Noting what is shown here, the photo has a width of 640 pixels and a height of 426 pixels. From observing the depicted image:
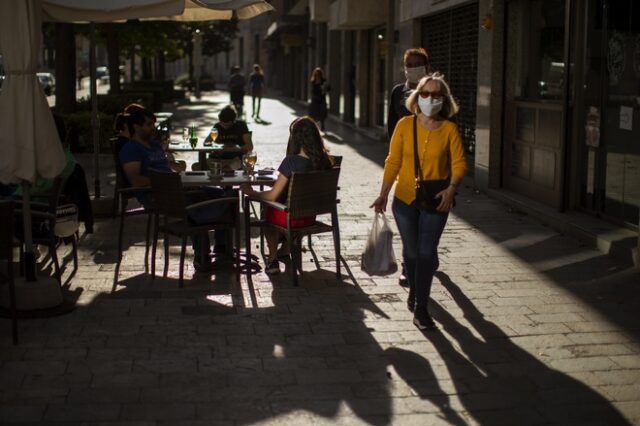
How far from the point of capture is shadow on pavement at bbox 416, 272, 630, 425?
4949 mm

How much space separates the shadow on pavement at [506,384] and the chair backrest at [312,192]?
5.22 ft

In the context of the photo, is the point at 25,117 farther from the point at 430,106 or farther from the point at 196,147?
the point at 196,147

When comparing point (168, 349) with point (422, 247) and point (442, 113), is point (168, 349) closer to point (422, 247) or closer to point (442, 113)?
point (422, 247)

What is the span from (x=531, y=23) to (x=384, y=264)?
658 centimetres

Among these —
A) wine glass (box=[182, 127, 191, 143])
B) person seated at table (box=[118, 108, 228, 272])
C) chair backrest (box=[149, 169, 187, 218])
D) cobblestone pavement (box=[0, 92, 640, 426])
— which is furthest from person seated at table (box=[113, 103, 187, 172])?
wine glass (box=[182, 127, 191, 143])

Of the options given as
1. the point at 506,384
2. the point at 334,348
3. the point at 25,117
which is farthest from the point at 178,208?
the point at 506,384

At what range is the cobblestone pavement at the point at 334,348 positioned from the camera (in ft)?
16.5

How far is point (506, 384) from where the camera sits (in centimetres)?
545

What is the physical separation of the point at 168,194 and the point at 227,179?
68cm

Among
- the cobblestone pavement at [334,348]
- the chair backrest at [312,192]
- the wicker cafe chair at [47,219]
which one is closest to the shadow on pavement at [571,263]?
the cobblestone pavement at [334,348]

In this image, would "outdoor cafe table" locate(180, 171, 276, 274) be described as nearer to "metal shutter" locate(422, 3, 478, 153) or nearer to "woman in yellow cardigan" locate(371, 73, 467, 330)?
"woman in yellow cardigan" locate(371, 73, 467, 330)

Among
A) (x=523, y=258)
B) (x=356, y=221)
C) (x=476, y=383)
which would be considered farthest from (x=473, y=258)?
(x=476, y=383)

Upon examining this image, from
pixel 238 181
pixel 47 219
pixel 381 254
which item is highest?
pixel 238 181

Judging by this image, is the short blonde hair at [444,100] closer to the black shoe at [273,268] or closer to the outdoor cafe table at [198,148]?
the black shoe at [273,268]
